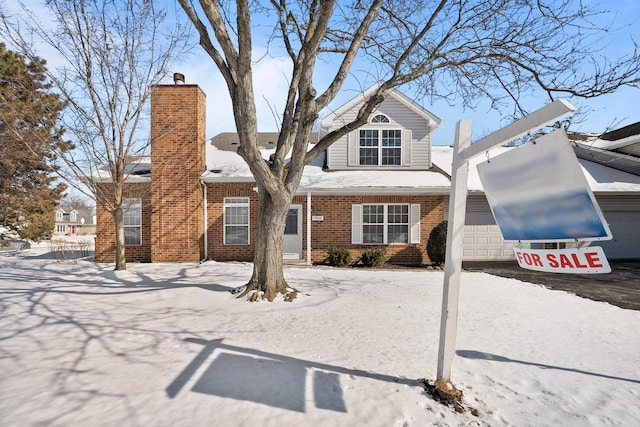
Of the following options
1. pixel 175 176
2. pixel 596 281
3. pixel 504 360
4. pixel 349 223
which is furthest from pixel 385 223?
pixel 504 360

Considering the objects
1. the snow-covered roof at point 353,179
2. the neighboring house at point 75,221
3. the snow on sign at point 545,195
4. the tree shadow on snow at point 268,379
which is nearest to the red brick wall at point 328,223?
the snow-covered roof at point 353,179

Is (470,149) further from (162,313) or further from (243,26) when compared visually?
(162,313)

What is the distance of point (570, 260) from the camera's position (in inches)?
86.8

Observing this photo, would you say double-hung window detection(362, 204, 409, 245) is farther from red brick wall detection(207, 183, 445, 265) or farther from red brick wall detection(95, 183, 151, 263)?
red brick wall detection(95, 183, 151, 263)

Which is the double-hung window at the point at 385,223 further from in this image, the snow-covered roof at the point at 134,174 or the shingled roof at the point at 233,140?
the snow-covered roof at the point at 134,174

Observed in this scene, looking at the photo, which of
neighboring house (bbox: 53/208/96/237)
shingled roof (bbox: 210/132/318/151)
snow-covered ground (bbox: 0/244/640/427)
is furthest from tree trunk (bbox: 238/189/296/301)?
neighboring house (bbox: 53/208/96/237)

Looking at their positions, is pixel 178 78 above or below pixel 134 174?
above

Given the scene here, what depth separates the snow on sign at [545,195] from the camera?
6.87 ft

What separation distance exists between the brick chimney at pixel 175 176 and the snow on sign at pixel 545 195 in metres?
10.9

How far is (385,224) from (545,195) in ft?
33.4

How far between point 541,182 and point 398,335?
3.06m

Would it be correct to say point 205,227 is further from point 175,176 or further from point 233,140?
point 233,140

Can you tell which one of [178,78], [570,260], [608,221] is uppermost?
[178,78]

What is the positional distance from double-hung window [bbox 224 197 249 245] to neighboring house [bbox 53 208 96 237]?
229 ft
